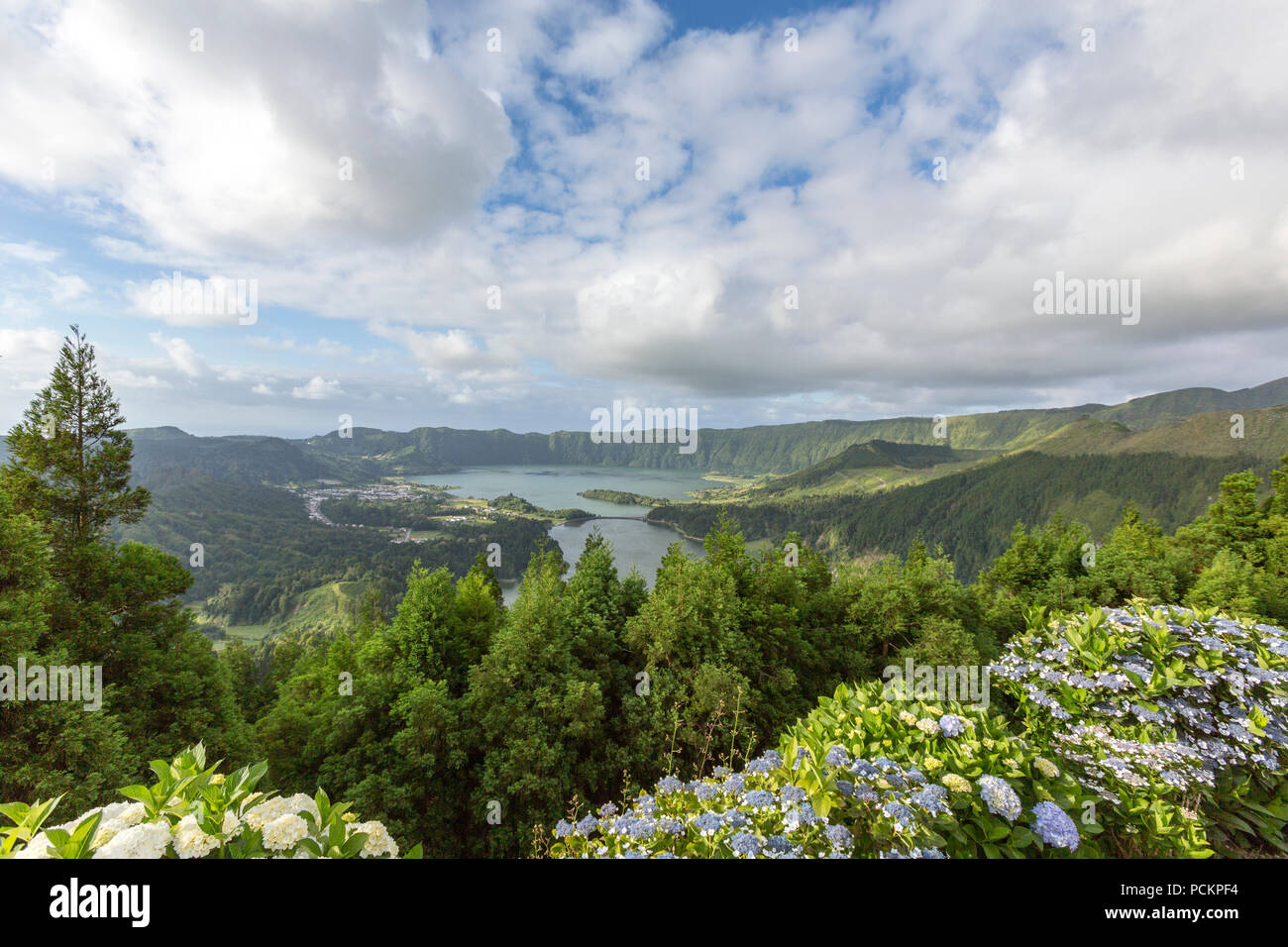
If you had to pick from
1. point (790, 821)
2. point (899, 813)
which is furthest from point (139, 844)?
point (899, 813)

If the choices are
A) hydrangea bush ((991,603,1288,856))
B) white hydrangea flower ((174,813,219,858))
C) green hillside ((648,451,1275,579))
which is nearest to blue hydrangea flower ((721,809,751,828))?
white hydrangea flower ((174,813,219,858))

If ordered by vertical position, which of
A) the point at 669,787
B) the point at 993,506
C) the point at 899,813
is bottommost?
the point at 993,506

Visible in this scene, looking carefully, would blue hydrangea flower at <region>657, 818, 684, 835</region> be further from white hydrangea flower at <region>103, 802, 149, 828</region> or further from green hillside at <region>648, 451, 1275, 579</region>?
green hillside at <region>648, 451, 1275, 579</region>

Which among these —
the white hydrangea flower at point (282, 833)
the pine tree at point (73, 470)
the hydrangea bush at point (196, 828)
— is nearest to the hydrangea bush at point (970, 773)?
the hydrangea bush at point (196, 828)

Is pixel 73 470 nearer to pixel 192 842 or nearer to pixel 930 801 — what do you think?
pixel 192 842

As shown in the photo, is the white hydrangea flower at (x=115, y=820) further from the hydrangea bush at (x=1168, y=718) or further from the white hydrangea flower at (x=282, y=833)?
the hydrangea bush at (x=1168, y=718)
